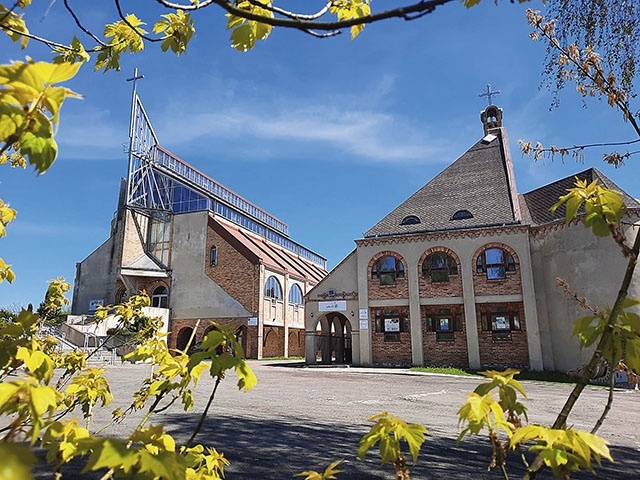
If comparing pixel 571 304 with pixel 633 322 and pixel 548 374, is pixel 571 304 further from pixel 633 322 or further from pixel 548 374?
pixel 633 322

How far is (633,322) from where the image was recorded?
1402 mm

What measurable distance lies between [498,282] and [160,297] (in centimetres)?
2304

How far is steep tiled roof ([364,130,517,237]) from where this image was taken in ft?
69.2

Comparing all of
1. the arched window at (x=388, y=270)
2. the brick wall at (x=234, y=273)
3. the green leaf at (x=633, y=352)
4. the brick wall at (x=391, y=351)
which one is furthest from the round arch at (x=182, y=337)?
the green leaf at (x=633, y=352)

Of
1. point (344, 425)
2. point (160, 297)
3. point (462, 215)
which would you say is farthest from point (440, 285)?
point (160, 297)

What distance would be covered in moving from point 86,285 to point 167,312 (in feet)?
25.5

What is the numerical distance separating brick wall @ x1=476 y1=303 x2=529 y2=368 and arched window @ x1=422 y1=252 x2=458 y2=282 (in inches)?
118

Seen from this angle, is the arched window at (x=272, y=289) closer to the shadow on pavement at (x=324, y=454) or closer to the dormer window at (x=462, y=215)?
the dormer window at (x=462, y=215)

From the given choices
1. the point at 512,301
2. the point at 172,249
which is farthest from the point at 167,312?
the point at 512,301

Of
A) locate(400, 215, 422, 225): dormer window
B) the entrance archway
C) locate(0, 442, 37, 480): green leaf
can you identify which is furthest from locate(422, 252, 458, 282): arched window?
locate(0, 442, 37, 480): green leaf

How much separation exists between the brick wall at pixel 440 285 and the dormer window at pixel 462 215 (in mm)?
1806

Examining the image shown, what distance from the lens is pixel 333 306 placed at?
74.0 ft

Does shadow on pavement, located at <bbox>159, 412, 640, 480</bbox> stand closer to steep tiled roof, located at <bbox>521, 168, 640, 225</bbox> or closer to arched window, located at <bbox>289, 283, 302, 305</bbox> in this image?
steep tiled roof, located at <bbox>521, 168, 640, 225</bbox>

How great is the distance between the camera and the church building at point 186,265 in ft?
95.2
